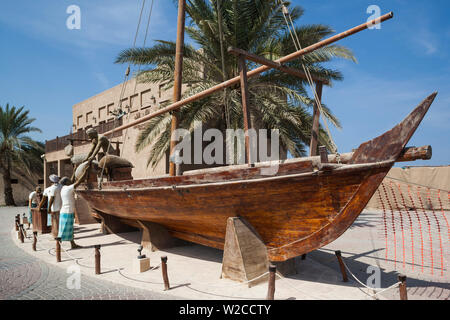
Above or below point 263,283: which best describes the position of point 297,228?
above

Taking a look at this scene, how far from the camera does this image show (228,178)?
4.18 metres

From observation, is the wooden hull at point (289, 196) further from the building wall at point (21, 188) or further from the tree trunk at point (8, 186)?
the building wall at point (21, 188)

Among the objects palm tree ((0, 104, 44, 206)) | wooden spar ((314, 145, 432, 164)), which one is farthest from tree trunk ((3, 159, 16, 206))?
wooden spar ((314, 145, 432, 164))

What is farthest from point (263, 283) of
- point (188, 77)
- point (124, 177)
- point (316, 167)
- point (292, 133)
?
point (188, 77)

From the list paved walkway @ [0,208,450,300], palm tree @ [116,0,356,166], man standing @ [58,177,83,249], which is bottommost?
paved walkway @ [0,208,450,300]

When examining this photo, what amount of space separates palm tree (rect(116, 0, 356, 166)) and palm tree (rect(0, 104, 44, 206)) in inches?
663

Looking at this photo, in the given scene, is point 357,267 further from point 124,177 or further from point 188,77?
point 188,77

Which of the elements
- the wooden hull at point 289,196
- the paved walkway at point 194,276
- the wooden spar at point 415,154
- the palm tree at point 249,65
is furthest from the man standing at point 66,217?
the wooden spar at point 415,154

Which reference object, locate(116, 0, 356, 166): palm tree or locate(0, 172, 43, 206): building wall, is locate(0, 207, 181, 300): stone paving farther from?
locate(0, 172, 43, 206): building wall

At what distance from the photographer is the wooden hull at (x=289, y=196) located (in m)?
3.39

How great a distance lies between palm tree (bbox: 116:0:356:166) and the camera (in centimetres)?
931

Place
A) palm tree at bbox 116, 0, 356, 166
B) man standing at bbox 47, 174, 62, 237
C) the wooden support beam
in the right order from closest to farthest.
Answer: the wooden support beam, man standing at bbox 47, 174, 62, 237, palm tree at bbox 116, 0, 356, 166

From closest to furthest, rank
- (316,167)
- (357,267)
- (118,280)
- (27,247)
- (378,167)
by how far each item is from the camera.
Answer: (378,167) → (316,167) → (118,280) → (357,267) → (27,247)

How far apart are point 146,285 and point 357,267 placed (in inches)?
145
